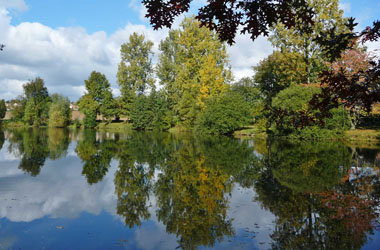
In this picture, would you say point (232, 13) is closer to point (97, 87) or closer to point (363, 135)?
point (363, 135)

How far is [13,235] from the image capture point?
5461 millimetres

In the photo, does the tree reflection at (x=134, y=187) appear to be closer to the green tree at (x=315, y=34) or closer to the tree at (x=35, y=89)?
the green tree at (x=315, y=34)

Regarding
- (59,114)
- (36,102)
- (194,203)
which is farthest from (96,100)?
(194,203)

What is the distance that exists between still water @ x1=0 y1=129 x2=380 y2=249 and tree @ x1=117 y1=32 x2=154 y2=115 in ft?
133

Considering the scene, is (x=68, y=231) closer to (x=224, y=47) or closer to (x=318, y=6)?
(x=318, y=6)

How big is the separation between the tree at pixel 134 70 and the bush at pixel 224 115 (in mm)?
21044

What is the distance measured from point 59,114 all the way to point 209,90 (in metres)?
34.0

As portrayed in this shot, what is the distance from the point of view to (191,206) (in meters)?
6.99

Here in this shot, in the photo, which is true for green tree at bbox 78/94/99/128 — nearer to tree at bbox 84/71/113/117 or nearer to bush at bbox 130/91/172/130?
tree at bbox 84/71/113/117

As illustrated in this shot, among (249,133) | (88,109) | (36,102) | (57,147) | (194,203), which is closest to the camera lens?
(194,203)

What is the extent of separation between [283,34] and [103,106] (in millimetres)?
37523

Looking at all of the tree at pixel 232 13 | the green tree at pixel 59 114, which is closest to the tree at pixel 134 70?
the green tree at pixel 59 114

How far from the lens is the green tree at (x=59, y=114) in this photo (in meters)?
54.4

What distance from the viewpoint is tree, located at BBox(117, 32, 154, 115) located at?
51438mm
